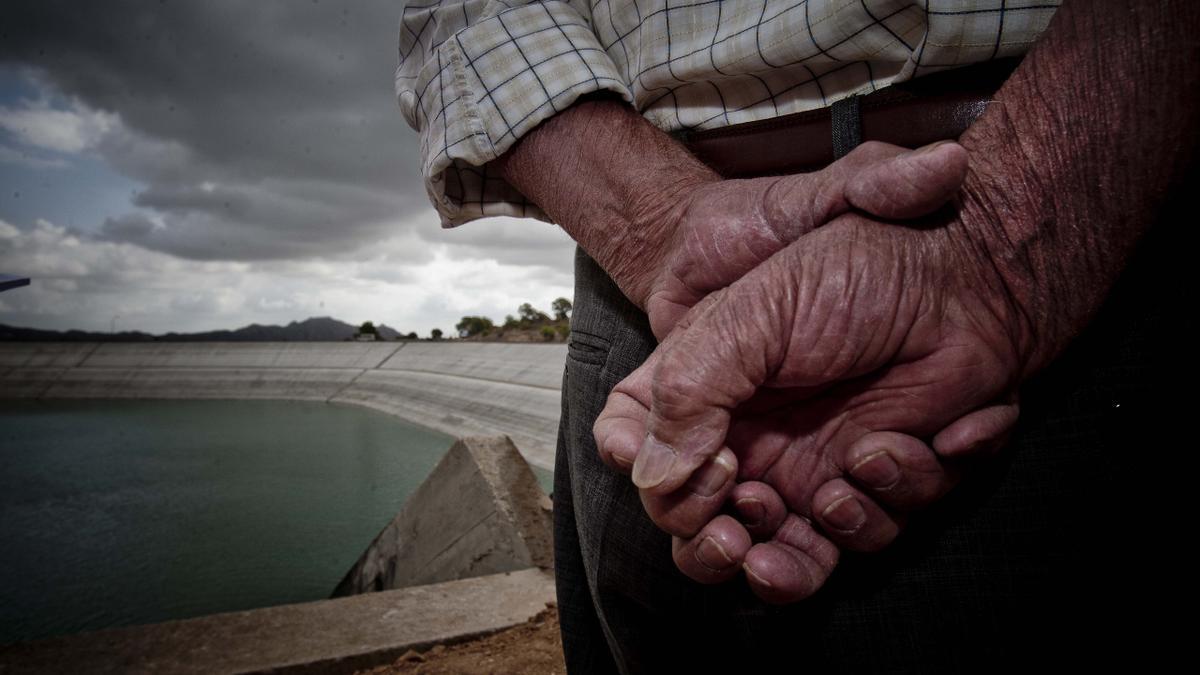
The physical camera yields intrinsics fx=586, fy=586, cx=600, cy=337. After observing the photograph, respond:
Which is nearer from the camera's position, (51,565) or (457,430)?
(51,565)

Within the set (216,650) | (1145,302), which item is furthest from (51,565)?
(1145,302)

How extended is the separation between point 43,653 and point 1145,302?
101 inches

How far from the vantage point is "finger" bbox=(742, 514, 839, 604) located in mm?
531

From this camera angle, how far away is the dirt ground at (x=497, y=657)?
1.60 meters

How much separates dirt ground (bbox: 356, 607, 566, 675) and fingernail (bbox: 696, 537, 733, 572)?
49.4 inches

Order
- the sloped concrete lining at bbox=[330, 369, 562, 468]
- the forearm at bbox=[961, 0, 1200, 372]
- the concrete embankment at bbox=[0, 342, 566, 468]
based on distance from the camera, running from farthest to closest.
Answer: the concrete embankment at bbox=[0, 342, 566, 468]
the sloped concrete lining at bbox=[330, 369, 562, 468]
the forearm at bbox=[961, 0, 1200, 372]

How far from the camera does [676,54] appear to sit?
2.61 feet

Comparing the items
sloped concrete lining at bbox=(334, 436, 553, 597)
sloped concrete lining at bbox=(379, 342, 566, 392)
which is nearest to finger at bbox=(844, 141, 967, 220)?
sloped concrete lining at bbox=(334, 436, 553, 597)

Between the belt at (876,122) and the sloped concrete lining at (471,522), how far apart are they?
2028 mm

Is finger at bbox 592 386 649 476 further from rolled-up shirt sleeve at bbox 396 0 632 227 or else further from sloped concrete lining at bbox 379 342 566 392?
sloped concrete lining at bbox 379 342 566 392

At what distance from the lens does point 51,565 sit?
5.31 metres

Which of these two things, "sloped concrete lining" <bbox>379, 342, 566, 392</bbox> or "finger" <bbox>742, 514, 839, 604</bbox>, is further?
"sloped concrete lining" <bbox>379, 342, 566, 392</bbox>

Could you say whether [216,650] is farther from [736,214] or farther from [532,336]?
[532,336]

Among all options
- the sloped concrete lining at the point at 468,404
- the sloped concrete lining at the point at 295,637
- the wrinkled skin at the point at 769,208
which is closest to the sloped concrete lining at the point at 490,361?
the sloped concrete lining at the point at 468,404
